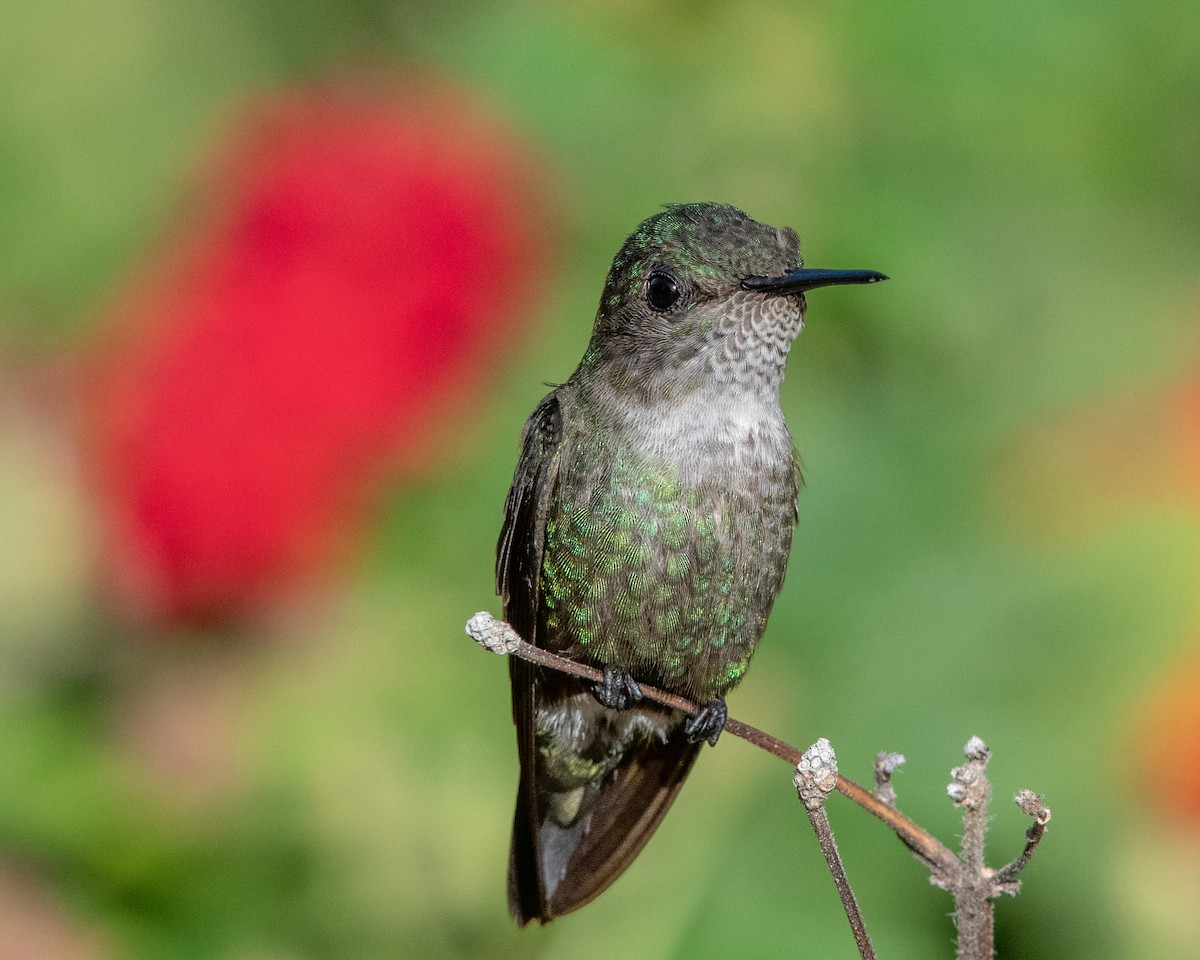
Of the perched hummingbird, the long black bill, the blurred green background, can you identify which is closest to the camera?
the long black bill

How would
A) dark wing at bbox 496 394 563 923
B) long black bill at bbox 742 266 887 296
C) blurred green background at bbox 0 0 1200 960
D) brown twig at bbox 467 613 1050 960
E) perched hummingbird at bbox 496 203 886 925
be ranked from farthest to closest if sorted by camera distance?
blurred green background at bbox 0 0 1200 960, dark wing at bbox 496 394 563 923, perched hummingbird at bbox 496 203 886 925, long black bill at bbox 742 266 887 296, brown twig at bbox 467 613 1050 960

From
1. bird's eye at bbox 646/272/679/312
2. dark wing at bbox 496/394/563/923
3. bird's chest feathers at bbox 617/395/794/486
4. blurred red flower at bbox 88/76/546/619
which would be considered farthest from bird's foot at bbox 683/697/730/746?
blurred red flower at bbox 88/76/546/619

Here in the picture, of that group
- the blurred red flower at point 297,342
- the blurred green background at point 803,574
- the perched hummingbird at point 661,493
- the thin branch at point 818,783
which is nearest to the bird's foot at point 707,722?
the perched hummingbird at point 661,493

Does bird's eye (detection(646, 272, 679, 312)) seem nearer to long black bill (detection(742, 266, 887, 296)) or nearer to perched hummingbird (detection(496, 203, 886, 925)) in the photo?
perched hummingbird (detection(496, 203, 886, 925))

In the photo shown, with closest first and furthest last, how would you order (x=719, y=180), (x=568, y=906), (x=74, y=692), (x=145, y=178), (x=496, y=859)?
1. (x=568, y=906)
2. (x=496, y=859)
3. (x=74, y=692)
4. (x=719, y=180)
5. (x=145, y=178)

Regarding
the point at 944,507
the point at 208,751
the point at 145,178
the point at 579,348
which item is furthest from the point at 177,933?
the point at 145,178

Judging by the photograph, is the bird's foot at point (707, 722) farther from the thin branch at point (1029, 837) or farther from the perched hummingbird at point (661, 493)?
the thin branch at point (1029, 837)

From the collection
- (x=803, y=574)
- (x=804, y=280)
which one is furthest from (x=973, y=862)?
(x=803, y=574)

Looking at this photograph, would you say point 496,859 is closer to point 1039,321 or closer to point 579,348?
point 579,348
